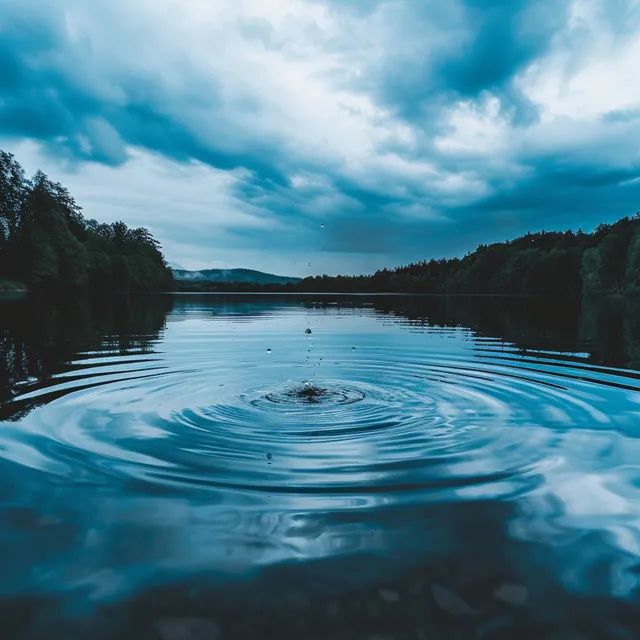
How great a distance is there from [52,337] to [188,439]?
21.0 metres

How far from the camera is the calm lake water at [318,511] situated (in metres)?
4.04

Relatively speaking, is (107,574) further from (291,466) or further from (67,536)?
(291,466)

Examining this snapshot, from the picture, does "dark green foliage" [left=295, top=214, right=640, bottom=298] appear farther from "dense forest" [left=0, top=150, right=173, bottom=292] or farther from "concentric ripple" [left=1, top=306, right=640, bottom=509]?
"dense forest" [left=0, top=150, right=173, bottom=292]

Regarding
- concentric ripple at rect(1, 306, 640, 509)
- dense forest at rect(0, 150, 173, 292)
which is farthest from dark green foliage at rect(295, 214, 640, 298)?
dense forest at rect(0, 150, 173, 292)

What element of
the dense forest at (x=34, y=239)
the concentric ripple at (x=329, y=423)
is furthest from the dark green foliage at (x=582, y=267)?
the dense forest at (x=34, y=239)

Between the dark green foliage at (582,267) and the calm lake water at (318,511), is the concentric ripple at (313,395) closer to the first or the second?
the calm lake water at (318,511)

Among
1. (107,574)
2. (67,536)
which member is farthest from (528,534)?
(67,536)

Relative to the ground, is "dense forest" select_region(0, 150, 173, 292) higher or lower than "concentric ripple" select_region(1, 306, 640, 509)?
higher

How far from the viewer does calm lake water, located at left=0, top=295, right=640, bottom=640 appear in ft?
13.2

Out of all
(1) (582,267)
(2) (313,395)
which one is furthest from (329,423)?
(1) (582,267)

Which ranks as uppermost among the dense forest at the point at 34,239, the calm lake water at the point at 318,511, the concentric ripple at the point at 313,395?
the dense forest at the point at 34,239

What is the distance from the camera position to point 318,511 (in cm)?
591

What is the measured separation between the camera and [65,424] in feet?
31.8

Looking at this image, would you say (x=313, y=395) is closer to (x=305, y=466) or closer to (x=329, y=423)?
(x=329, y=423)
